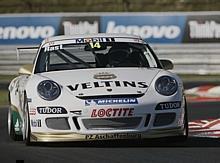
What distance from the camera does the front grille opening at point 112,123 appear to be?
362 inches

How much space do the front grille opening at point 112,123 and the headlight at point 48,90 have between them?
43cm

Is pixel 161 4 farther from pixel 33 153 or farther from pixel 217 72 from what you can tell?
pixel 33 153

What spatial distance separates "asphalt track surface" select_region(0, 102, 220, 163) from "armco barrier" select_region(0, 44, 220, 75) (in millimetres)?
14009

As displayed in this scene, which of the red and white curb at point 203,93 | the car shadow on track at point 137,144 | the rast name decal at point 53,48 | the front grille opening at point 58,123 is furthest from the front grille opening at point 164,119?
the red and white curb at point 203,93

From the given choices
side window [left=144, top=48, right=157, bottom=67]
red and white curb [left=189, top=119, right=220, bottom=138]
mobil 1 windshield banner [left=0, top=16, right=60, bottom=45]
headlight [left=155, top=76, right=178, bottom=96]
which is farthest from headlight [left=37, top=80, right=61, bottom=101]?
mobil 1 windshield banner [left=0, top=16, right=60, bottom=45]

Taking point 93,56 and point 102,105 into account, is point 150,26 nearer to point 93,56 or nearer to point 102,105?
point 93,56

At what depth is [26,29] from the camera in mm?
25156

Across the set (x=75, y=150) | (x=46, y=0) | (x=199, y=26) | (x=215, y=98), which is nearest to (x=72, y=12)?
(x=46, y=0)

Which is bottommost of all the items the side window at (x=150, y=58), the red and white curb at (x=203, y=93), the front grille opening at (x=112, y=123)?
the red and white curb at (x=203, y=93)

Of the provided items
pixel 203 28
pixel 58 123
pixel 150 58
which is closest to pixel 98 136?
pixel 58 123

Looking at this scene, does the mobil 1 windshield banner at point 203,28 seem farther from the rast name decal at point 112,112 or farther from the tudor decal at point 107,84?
the rast name decal at point 112,112

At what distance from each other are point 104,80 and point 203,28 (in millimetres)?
15367

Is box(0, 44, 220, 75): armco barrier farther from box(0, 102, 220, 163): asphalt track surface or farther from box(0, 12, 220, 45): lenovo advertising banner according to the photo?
box(0, 102, 220, 163): asphalt track surface

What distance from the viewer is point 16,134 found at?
10695mm
